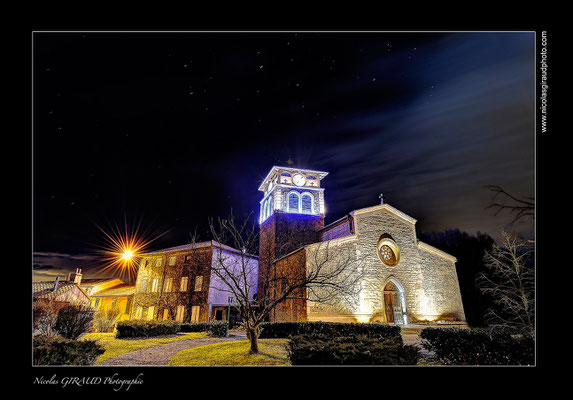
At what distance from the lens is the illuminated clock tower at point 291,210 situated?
27.1 meters

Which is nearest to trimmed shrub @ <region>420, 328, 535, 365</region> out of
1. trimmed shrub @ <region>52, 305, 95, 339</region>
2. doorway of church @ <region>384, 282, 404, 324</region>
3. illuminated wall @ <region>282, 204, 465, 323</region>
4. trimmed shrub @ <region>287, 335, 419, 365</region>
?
trimmed shrub @ <region>287, 335, 419, 365</region>

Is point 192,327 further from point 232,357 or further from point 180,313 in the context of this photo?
point 232,357

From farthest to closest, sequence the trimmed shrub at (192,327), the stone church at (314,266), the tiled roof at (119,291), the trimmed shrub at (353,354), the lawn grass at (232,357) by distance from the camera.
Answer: the tiled roof at (119,291)
the trimmed shrub at (192,327)
the stone church at (314,266)
the lawn grass at (232,357)
the trimmed shrub at (353,354)

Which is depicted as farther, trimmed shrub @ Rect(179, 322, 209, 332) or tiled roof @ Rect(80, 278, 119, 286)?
tiled roof @ Rect(80, 278, 119, 286)

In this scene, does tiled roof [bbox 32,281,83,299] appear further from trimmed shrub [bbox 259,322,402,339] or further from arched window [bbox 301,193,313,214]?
arched window [bbox 301,193,313,214]

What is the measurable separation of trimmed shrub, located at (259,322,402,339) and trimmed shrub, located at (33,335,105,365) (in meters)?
8.58

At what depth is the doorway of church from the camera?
20.0 meters

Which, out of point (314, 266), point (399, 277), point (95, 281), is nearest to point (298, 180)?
point (314, 266)

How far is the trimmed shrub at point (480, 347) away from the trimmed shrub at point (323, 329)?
4647 mm

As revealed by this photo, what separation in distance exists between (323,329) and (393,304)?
810cm

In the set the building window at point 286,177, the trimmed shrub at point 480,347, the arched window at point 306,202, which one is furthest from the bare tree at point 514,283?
the building window at point 286,177

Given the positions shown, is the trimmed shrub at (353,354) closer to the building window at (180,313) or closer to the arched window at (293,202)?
the arched window at (293,202)
